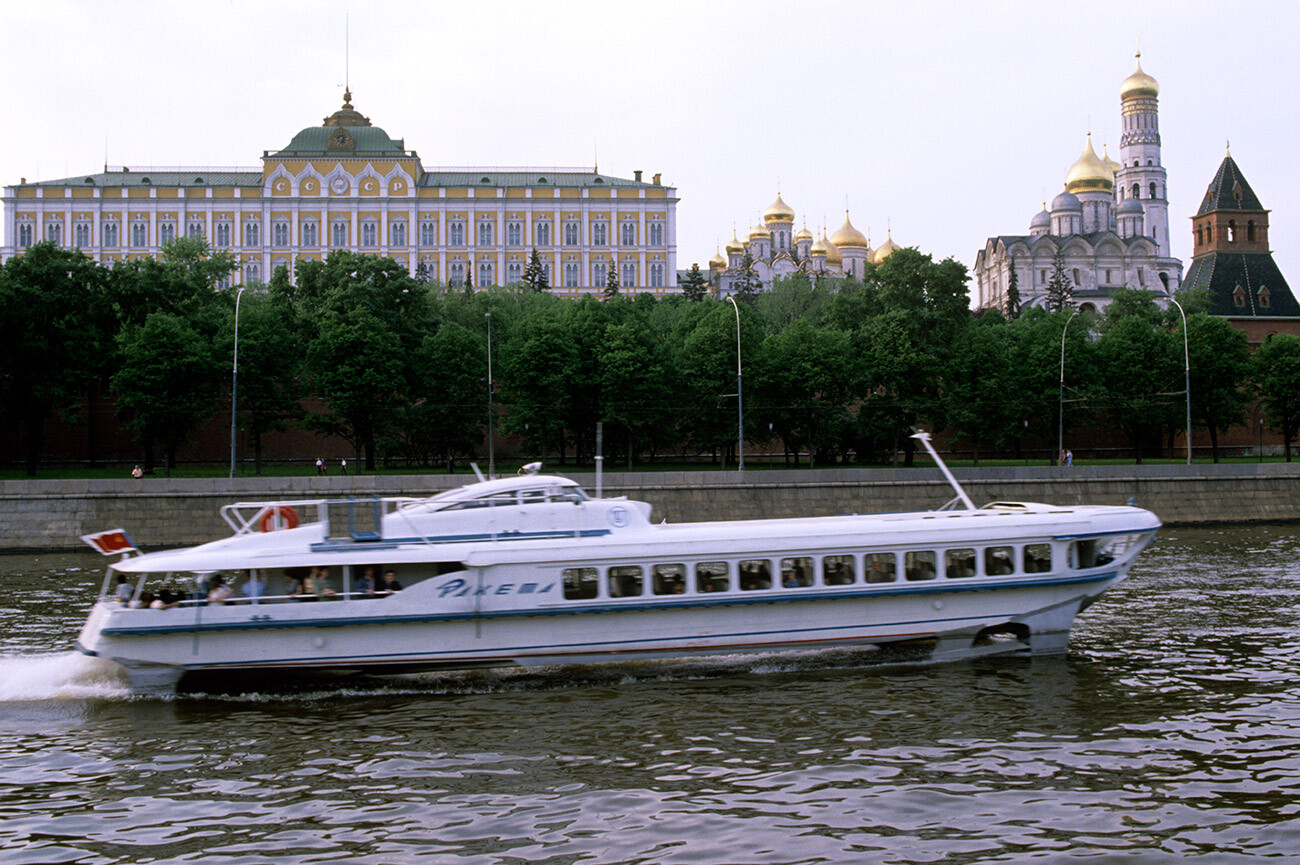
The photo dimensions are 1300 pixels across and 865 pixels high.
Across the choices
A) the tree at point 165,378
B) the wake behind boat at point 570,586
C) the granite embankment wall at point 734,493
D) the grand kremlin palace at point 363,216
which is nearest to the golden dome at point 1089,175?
the grand kremlin palace at point 363,216

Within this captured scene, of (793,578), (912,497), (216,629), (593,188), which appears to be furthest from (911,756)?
(593,188)

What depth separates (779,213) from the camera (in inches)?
5758

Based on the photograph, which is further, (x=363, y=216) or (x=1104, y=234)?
(x=1104, y=234)

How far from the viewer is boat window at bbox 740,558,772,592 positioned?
19.7m

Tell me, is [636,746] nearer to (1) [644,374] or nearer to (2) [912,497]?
(2) [912,497]

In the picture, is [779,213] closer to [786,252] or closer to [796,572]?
[786,252]

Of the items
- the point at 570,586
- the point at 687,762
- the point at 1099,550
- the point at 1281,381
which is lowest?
the point at 687,762

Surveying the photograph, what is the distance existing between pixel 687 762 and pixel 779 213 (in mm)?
136436

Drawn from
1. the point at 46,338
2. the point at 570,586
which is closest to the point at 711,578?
the point at 570,586

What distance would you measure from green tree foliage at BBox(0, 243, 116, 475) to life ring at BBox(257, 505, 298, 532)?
38.8 m

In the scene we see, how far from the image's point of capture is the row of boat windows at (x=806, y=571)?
19375mm

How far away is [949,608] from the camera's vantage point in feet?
66.2

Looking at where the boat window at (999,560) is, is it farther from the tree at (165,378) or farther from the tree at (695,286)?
the tree at (695,286)

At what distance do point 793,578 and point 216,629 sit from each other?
9852 millimetres
